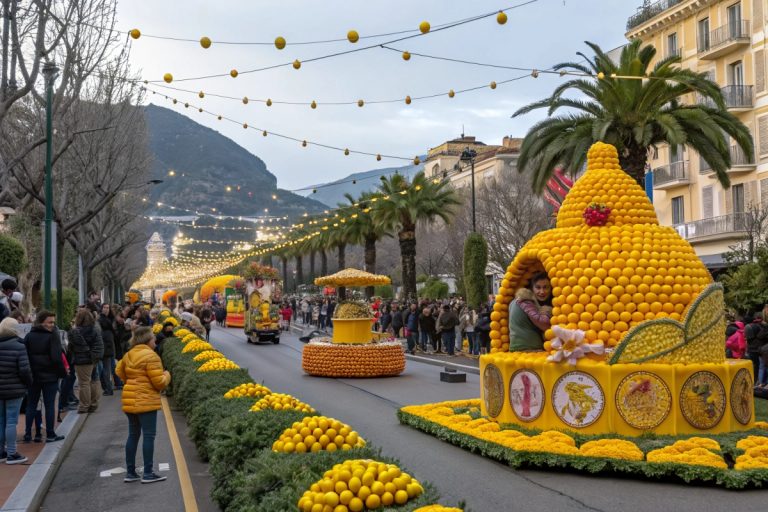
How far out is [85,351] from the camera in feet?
47.1

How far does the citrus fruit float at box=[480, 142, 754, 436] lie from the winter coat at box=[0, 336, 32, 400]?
6397 mm

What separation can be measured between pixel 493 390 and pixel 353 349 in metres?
9.66

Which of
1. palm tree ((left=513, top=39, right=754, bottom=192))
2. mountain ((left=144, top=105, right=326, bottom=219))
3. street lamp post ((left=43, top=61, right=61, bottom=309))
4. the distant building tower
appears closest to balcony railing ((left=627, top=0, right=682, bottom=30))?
palm tree ((left=513, top=39, right=754, bottom=192))

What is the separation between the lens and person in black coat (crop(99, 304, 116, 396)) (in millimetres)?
17333

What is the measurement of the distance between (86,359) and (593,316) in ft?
29.2

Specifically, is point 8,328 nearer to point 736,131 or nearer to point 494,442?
point 494,442

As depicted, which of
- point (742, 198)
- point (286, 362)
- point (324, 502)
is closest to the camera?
point (324, 502)

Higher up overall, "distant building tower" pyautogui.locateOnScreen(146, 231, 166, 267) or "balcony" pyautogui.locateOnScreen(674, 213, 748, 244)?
"distant building tower" pyautogui.locateOnScreen(146, 231, 166, 267)

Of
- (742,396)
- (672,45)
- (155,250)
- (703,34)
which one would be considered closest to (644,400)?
(742,396)

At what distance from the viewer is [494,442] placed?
10328 mm

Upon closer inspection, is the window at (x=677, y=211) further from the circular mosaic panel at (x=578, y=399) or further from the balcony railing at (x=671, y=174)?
the circular mosaic panel at (x=578, y=399)

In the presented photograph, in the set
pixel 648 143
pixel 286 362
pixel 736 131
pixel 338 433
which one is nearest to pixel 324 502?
pixel 338 433

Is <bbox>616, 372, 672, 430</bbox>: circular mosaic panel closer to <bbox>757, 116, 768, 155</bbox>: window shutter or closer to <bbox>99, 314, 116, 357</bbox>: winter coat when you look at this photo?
<bbox>99, 314, 116, 357</bbox>: winter coat

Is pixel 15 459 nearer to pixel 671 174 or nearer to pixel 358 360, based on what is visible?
pixel 358 360
